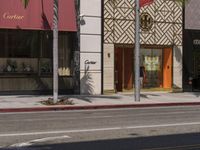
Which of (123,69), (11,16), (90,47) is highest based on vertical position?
(11,16)

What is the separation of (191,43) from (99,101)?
10.8m

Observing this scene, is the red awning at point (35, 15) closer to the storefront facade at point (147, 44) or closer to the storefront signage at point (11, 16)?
the storefront signage at point (11, 16)

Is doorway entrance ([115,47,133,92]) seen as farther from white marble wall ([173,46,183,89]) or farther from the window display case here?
the window display case

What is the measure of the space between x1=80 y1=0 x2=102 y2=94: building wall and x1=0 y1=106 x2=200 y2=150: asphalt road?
12.6m

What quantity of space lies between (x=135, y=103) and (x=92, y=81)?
209 inches

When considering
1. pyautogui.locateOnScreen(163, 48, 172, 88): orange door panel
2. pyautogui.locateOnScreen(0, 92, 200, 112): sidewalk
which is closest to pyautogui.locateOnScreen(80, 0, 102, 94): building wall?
A: pyautogui.locateOnScreen(0, 92, 200, 112): sidewalk

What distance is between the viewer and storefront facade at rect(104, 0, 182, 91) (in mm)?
33188

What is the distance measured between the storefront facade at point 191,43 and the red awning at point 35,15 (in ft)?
27.3

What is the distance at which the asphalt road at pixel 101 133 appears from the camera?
482 inches

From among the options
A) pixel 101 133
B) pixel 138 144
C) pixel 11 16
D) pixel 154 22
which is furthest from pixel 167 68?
pixel 138 144

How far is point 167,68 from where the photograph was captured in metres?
36.2

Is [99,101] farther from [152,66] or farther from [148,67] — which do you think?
[152,66]

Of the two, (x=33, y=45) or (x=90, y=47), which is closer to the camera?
(x=33, y=45)

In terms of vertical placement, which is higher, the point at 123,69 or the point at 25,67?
the point at 25,67
